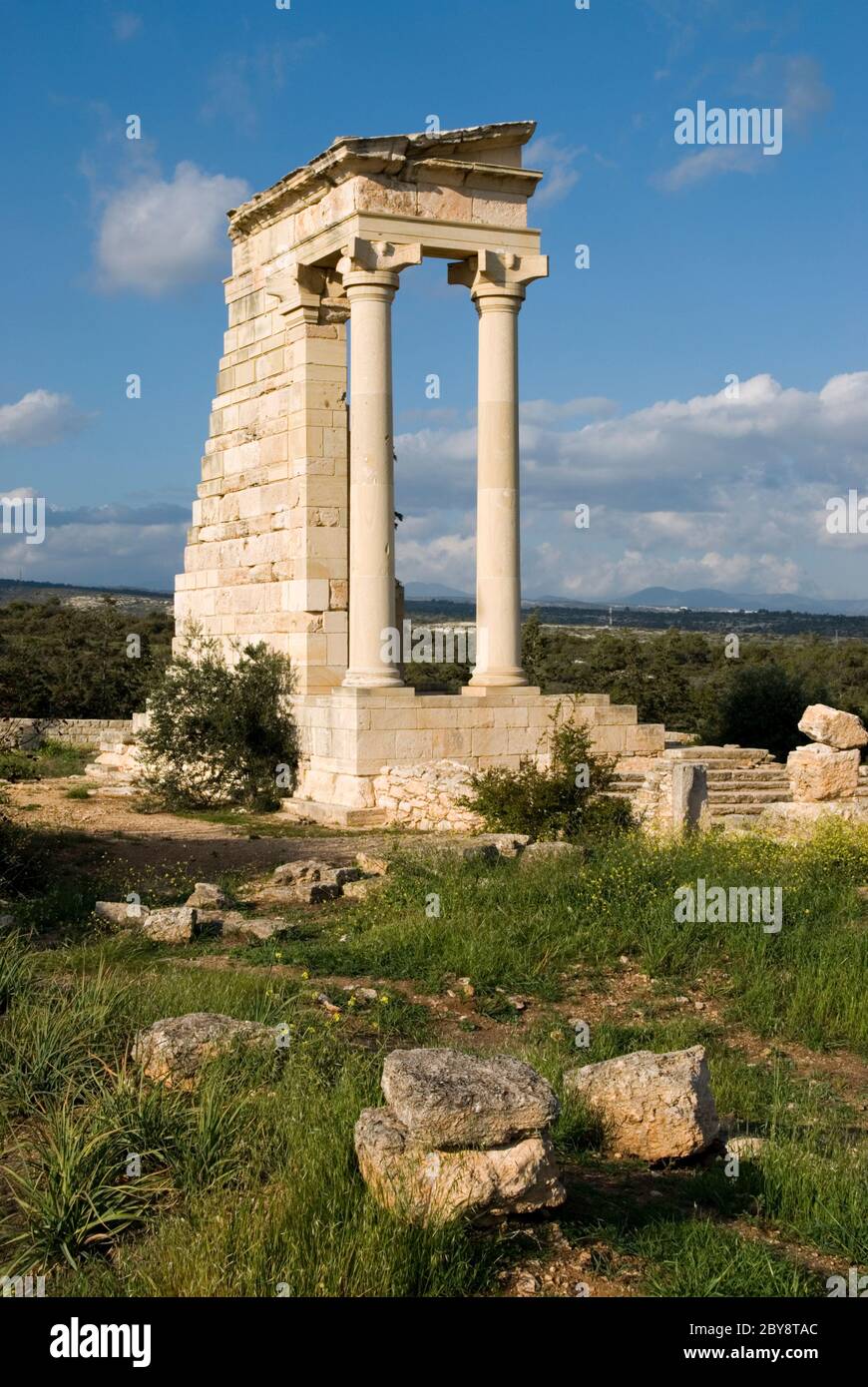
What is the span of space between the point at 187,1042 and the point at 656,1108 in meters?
2.26

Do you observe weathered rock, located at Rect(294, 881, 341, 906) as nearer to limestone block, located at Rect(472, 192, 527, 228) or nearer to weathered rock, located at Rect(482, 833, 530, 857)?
weathered rock, located at Rect(482, 833, 530, 857)

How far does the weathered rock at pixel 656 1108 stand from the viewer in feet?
20.5

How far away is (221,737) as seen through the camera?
64.4 feet

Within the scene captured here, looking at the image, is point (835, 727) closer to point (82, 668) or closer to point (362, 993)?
point (362, 993)

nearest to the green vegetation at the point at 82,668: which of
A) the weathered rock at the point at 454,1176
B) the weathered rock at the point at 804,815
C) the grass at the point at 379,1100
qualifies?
the weathered rock at the point at 804,815

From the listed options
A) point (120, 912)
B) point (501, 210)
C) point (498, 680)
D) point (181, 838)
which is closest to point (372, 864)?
point (120, 912)

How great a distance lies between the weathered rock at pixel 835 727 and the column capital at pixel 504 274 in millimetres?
7449

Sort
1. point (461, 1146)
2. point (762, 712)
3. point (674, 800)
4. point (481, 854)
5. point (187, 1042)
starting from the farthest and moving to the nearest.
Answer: point (762, 712)
point (674, 800)
point (481, 854)
point (187, 1042)
point (461, 1146)

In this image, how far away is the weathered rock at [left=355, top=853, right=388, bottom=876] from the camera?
12891 mm

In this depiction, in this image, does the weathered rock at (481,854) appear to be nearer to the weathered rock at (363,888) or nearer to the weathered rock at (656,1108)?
the weathered rock at (363,888)

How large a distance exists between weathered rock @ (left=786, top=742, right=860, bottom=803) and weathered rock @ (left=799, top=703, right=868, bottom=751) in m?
0.19
